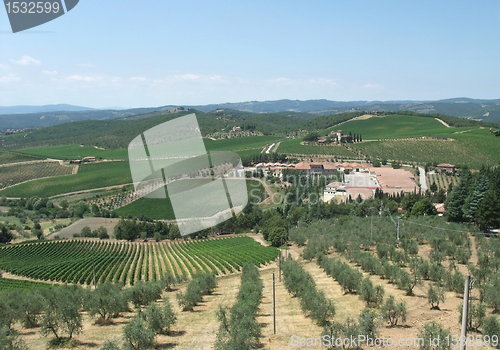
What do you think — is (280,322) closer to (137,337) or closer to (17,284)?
(137,337)

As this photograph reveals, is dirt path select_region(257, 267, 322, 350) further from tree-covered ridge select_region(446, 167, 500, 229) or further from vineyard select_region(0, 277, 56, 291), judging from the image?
tree-covered ridge select_region(446, 167, 500, 229)

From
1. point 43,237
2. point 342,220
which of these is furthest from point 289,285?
point 43,237

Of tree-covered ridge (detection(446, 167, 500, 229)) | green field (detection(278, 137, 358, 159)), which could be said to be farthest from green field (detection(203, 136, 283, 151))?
tree-covered ridge (detection(446, 167, 500, 229))

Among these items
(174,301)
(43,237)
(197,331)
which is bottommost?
(43,237)

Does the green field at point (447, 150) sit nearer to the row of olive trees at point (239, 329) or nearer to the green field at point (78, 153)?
the row of olive trees at point (239, 329)

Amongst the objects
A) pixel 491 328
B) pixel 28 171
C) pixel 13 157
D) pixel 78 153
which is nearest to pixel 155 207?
pixel 28 171

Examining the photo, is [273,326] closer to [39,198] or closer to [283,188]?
[283,188]
